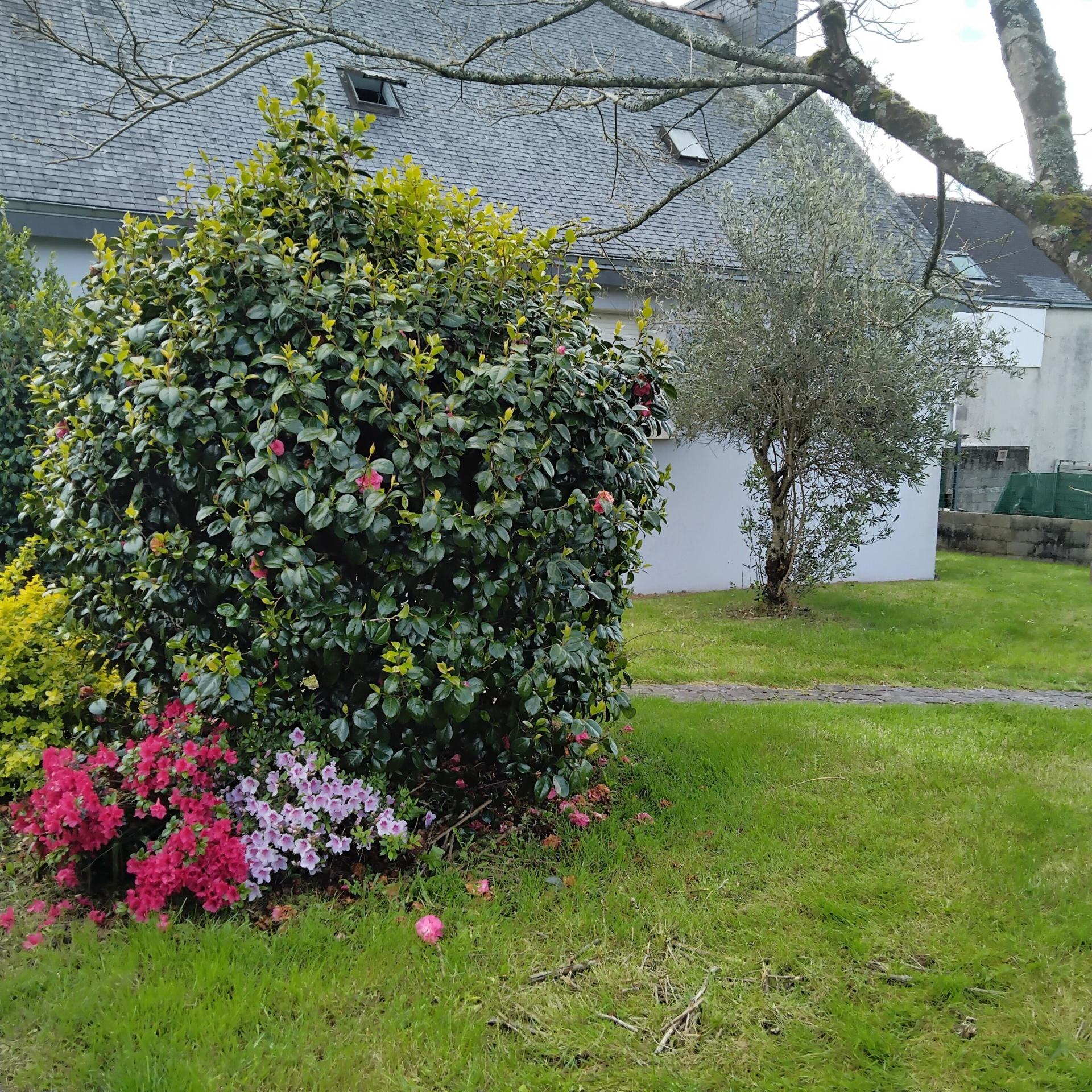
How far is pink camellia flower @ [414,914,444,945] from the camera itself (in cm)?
305

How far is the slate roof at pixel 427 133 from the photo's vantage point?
895cm

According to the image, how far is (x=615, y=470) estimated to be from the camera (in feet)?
12.6

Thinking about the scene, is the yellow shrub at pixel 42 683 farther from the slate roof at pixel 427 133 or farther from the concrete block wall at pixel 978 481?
the concrete block wall at pixel 978 481

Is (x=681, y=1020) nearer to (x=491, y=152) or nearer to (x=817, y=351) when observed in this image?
(x=817, y=351)

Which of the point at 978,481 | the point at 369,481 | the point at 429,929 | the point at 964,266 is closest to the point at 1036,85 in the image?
the point at 369,481

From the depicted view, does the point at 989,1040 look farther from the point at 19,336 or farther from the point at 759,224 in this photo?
the point at 759,224

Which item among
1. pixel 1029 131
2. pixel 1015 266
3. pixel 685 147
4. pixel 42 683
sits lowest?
pixel 42 683

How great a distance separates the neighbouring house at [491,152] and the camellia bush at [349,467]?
192 inches

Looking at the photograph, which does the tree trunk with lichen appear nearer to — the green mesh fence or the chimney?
the chimney

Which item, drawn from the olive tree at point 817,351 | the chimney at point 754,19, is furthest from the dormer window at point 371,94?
the chimney at point 754,19

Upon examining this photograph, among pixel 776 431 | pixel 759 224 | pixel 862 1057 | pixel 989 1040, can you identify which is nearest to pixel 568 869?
pixel 862 1057

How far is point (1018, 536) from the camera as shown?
15.1m

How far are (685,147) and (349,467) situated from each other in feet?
38.8

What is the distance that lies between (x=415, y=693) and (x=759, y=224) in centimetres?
720
